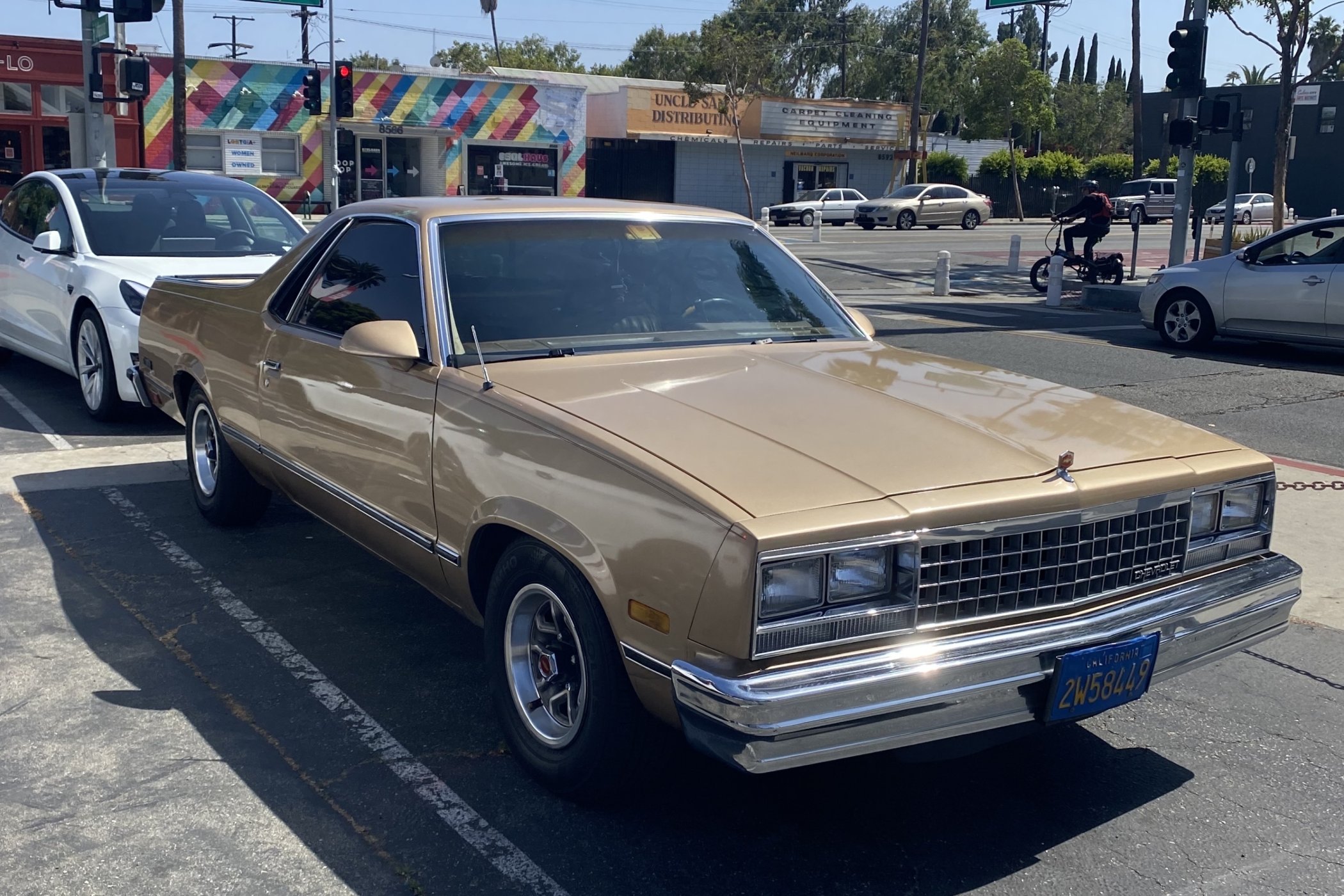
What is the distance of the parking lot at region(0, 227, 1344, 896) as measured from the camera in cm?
325

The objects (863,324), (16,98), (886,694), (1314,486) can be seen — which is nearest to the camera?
(886,694)

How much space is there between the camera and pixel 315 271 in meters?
5.10

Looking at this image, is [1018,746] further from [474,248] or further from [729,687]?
[474,248]

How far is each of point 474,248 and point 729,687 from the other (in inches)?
85.8

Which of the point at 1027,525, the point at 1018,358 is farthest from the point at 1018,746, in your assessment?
the point at 1018,358

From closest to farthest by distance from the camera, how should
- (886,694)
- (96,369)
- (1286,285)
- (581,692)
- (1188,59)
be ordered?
(886,694)
(581,692)
(96,369)
(1286,285)
(1188,59)

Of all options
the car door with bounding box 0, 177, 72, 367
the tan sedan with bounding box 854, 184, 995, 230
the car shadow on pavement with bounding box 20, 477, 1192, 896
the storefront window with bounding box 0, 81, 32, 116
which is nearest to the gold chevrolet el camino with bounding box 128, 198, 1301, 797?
the car shadow on pavement with bounding box 20, 477, 1192, 896

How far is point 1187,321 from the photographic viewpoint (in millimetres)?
13539

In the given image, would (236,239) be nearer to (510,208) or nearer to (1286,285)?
(510,208)

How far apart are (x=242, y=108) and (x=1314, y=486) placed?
1393 inches

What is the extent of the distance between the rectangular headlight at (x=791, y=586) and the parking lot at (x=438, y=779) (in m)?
0.65

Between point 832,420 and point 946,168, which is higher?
point 946,168

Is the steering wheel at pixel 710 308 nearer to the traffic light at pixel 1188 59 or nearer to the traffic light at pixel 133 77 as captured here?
the traffic light at pixel 1188 59

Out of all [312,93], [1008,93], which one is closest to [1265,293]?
[312,93]
